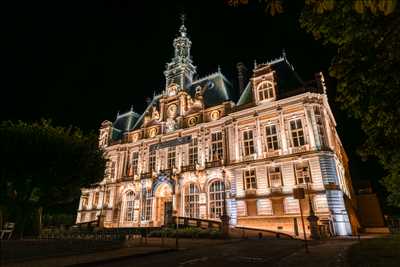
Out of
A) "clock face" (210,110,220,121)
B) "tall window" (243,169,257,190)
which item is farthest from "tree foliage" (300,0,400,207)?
"clock face" (210,110,220,121)

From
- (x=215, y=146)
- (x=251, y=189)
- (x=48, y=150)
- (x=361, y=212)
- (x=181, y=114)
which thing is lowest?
(x=361, y=212)

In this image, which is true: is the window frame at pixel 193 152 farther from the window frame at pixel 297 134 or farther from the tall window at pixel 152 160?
the window frame at pixel 297 134

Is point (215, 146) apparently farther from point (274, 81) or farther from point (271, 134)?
point (274, 81)

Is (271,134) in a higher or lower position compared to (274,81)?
lower

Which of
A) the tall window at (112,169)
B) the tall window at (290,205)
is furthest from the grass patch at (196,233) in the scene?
the tall window at (112,169)

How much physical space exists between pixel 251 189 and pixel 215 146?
301 inches

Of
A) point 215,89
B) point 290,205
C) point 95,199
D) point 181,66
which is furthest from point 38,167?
point 181,66

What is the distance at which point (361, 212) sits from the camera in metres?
33.8

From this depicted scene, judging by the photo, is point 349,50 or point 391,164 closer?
point 349,50

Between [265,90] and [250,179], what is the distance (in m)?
10.7

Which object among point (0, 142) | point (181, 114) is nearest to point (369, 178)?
point (181, 114)

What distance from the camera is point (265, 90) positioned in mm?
30156

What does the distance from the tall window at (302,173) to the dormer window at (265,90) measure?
28.6 ft

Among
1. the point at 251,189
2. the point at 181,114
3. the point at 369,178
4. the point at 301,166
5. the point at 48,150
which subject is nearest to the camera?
the point at 48,150
